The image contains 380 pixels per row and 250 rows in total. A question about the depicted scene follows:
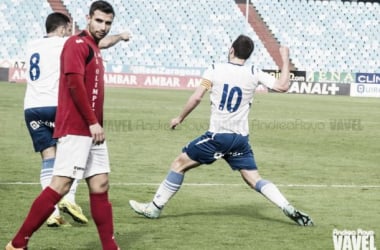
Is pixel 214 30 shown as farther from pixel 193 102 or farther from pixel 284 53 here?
pixel 284 53

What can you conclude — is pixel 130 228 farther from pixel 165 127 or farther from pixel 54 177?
pixel 165 127

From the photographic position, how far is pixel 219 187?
11.1 metres

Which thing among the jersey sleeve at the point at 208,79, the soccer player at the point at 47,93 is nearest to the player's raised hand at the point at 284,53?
the jersey sleeve at the point at 208,79

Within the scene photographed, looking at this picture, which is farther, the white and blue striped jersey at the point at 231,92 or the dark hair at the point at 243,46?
the white and blue striped jersey at the point at 231,92

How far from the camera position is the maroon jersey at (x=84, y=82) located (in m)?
6.10

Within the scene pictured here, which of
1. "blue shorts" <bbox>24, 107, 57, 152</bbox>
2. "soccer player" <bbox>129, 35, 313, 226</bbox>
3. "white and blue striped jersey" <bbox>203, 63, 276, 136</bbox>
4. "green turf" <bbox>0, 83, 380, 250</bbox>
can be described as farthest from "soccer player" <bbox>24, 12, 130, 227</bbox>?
"white and blue striped jersey" <bbox>203, 63, 276, 136</bbox>

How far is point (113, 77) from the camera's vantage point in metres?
42.3

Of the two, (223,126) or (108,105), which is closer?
(223,126)

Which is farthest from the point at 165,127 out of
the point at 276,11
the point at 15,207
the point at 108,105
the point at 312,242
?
the point at 276,11

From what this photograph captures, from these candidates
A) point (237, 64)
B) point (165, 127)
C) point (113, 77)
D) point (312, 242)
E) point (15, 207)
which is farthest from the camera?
point (113, 77)

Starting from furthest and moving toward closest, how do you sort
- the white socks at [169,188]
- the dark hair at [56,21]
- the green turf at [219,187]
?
the white socks at [169,188]
the dark hair at [56,21]
the green turf at [219,187]

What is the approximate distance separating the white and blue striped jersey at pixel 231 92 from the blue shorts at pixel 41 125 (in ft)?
5.28

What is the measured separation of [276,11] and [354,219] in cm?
4201

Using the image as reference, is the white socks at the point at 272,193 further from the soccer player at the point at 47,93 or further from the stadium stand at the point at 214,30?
the stadium stand at the point at 214,30
